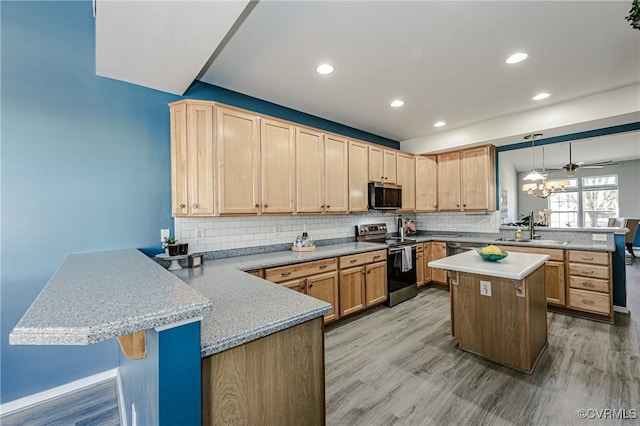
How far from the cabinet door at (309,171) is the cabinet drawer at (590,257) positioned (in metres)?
3.27

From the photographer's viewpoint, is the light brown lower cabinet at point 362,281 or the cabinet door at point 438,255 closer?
the light brown lower cabinet at point 362,281

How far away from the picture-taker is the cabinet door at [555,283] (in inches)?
143

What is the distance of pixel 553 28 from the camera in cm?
211

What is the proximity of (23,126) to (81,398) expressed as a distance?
6.80 ft

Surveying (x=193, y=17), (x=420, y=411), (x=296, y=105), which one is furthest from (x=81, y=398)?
(x=296, y=105)

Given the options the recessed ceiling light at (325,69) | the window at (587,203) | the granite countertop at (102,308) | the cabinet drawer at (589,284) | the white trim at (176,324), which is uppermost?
the recessed ceiling light at (325,69)

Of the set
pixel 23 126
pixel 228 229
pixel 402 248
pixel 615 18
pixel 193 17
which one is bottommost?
pixel 402 248

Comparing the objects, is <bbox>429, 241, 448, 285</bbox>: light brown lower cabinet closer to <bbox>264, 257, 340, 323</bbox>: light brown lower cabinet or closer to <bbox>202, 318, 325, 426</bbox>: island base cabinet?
<bbox>264, 257, 340, 323</bbox>: light brown lower cabinet

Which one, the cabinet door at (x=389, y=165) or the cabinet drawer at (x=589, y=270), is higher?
the cabinet door at (x=389, y=165)

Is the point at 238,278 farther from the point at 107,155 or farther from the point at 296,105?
the point at 296,105

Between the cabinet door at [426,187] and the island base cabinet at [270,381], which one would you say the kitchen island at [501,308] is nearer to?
the island base cabinet at [270,381]

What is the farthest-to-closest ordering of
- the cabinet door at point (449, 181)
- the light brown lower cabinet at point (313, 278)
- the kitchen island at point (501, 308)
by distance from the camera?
the cabinet door at point (449, 181)
the light brown lower cabinet at point (313, 278)
the kitchen island at point (501, 308)

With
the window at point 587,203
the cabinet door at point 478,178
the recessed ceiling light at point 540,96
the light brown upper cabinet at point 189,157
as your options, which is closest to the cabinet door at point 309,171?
the light brown upper cabinet at point 189,157

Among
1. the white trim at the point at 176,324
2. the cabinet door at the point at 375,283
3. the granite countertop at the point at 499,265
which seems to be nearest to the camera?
the white trim at the point at 176,324
